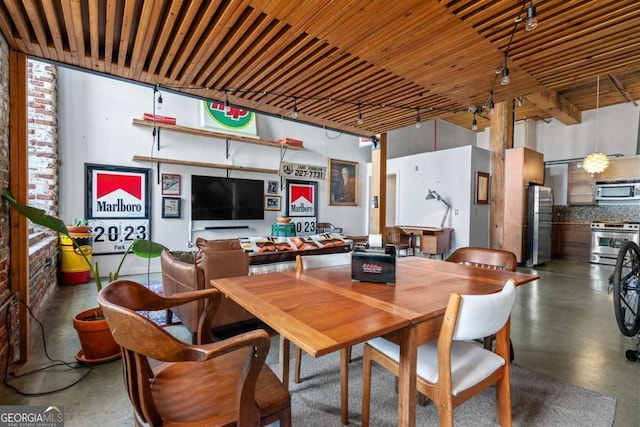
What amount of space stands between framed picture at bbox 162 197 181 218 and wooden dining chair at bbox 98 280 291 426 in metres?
4.61

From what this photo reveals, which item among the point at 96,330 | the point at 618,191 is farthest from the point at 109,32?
the point at 618,191

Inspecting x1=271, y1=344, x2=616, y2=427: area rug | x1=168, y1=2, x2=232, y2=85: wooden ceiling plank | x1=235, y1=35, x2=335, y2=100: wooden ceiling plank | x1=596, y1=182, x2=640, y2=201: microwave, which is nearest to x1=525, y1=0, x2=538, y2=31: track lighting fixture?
x1=235, y1=35, x2=335, y2=100: wooden ceiling plank

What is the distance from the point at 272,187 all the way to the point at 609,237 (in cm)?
713

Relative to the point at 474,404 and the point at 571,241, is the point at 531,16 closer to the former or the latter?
the point at 474,404

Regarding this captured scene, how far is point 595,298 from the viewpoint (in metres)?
3.99

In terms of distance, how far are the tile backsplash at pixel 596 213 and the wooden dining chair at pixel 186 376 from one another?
8.82m

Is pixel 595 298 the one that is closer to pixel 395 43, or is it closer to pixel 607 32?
pixel 607 32

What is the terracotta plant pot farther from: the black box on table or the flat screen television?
the flat screen television

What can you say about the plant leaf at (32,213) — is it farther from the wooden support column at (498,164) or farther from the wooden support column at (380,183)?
the wooden support column at (498,164)

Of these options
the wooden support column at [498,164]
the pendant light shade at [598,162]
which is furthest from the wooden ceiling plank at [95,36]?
the pendant light shade at [598,162]

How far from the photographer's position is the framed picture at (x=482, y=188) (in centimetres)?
632

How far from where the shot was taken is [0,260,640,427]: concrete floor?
1.82 metres

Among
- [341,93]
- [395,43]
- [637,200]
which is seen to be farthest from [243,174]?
[637,200]

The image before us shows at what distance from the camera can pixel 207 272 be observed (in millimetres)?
2498
